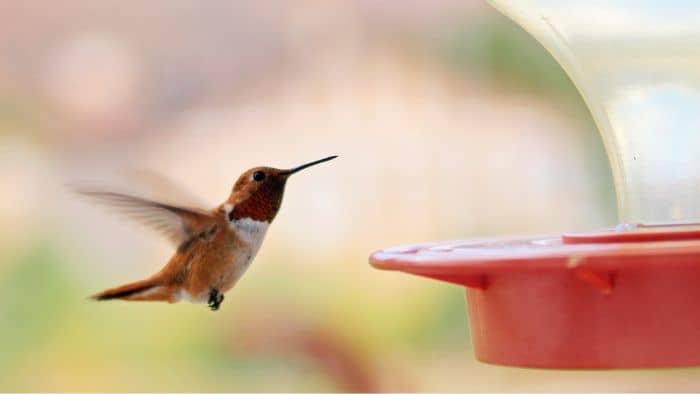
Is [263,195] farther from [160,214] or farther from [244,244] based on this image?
[160,214]

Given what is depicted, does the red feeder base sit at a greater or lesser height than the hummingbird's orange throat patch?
lesser

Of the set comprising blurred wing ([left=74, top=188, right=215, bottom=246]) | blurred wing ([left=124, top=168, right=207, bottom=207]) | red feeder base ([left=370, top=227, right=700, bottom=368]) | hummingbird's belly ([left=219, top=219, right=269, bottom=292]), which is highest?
blurred wing ([left=124, top=168, right=207, bottom=207])

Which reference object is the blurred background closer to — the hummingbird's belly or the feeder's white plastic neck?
the hummingbird's belly

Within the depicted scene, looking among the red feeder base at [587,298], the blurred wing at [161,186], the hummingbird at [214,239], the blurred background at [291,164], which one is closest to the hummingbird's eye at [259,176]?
the hummingbird at [214,239]

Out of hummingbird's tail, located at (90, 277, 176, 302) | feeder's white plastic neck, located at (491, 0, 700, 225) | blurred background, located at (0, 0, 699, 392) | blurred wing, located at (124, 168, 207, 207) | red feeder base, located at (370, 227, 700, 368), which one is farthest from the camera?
blurred background, located at (0, 0, 699, 392)

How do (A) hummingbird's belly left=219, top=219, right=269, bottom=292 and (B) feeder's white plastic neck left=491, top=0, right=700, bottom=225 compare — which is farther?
(A) hummingbird's belly left=219, top=219, right=269, bottom=292

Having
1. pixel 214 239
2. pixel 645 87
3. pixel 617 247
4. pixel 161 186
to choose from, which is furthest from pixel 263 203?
pixel 617 247

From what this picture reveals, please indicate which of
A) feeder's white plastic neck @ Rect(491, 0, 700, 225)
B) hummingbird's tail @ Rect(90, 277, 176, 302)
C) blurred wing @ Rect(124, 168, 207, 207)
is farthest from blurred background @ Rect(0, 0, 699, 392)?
feeder's white plastic neck @ Rect(491, 0, 700, 225)

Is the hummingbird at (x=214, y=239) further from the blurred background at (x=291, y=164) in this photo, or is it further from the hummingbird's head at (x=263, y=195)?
the blurred background at (x=291, y=164)
